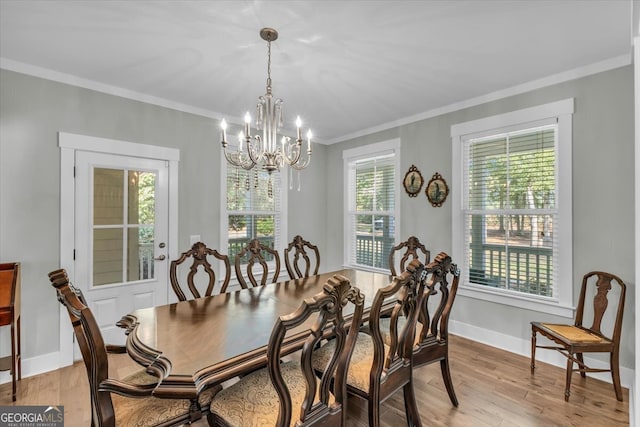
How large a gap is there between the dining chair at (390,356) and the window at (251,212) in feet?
7.40

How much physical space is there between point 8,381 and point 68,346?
1.35 ft

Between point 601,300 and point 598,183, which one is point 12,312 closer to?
point 601,300

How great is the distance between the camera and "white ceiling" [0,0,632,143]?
1.88 m

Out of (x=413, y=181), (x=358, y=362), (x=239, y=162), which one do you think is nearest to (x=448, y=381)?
(x=358, y=362)

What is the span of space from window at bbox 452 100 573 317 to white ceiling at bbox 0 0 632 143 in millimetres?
408

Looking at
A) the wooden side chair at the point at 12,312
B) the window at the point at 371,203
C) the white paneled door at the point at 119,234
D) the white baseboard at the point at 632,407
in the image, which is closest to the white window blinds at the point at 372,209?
the window at the point at 371,203

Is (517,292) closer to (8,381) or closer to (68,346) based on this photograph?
(68,346)

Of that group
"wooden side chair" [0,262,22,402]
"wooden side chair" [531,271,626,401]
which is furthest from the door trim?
"wooden side chair" [531,271,626,401]

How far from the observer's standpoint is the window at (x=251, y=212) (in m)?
3.81

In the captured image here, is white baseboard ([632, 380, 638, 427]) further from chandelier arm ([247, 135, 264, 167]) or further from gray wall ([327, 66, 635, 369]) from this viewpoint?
chandelier arm ([247, 135, 264, 167])

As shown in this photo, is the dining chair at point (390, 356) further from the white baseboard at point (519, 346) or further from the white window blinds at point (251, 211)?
the white window blinds at point (251, 211)

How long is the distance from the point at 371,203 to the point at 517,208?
1.86 metres

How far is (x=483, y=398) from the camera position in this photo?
2248mm

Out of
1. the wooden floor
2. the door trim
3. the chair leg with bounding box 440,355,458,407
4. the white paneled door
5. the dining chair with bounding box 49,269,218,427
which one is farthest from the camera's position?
the white paneled door
